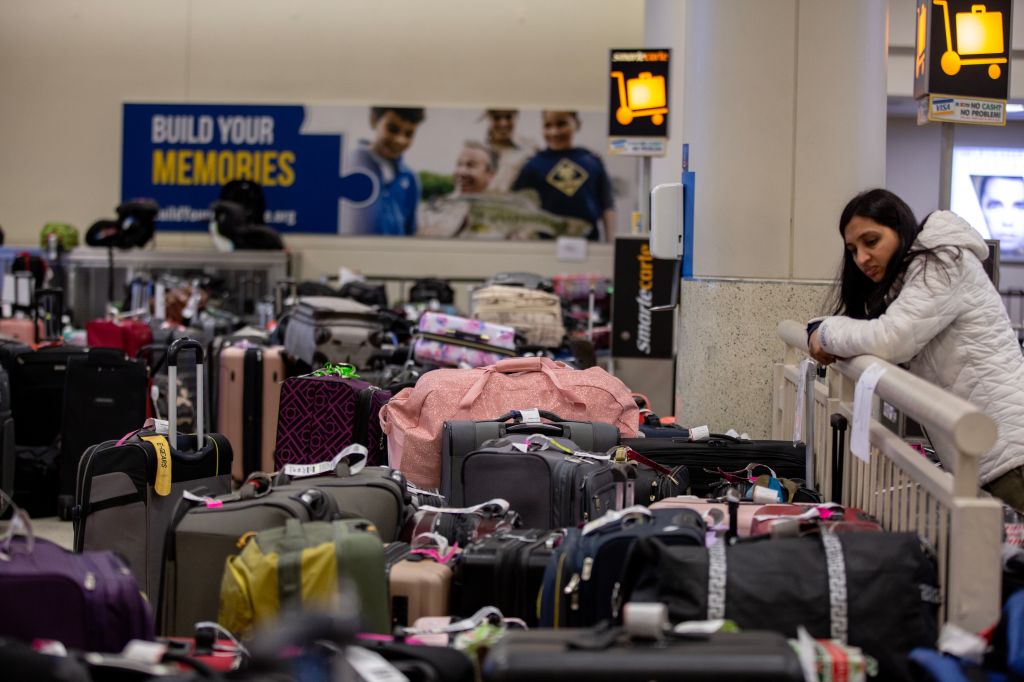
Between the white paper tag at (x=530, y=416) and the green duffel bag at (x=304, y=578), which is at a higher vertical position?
the white paper tag at (x=530, y=416)

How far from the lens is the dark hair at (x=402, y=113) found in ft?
50.2

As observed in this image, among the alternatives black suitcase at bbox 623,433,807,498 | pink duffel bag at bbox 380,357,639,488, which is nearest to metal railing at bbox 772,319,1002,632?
black suitcase at bbox 623,433,807,498

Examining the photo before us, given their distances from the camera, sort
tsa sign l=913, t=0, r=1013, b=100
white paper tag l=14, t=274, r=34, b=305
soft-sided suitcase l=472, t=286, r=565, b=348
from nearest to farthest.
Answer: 1. tsa sign l=913, t=0, r=1013, b=100
2. soft-sided suitcase l=472, t=286, r=565, b=348
3. white paper tag l=14, t=274, r=34, b=305

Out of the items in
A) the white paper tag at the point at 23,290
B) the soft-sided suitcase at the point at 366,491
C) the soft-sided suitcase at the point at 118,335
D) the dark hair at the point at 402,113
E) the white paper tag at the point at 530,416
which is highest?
the dark hair at the point at 402,113

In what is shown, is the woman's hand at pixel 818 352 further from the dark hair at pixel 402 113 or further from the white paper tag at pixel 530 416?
the dark hair at pixel 402 113

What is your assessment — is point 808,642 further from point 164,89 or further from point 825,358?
point 164,89

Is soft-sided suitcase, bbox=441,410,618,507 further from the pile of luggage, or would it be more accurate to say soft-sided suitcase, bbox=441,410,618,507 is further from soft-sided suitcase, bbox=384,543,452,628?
soft-sided suitcase, bbox=384,543,452,628

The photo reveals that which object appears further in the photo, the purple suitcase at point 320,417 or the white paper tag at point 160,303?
the white paper tag at point 160,303

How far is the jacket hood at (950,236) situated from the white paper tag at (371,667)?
1.90 metres

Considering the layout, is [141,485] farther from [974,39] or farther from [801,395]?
[974,39]

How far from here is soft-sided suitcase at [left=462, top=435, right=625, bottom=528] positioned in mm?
3585

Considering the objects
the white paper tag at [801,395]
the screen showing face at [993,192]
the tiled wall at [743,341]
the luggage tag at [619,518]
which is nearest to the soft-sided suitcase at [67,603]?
the luggage tag at [619,518]

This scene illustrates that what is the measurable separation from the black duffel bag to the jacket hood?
1.01 metres

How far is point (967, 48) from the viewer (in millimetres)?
5797
